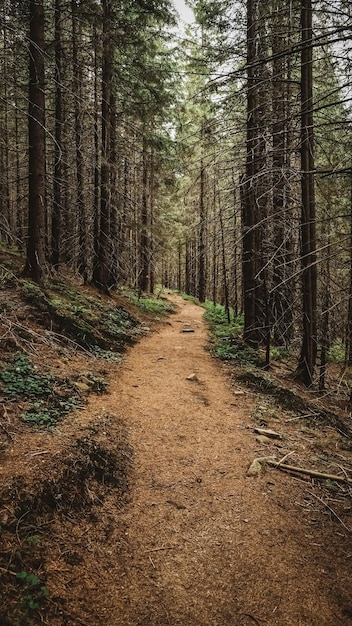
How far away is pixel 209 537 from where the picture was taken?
3.86 metres

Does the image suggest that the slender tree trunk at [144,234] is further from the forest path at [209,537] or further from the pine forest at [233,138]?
the forest path at [209,537]

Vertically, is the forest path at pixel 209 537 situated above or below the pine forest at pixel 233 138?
below

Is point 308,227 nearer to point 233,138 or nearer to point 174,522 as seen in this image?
point 174,522

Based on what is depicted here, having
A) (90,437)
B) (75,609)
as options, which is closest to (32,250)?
(90,437)

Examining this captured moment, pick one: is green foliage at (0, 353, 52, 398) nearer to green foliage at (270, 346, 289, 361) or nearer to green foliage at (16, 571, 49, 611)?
green foliage at (16, 571, 49, 611)

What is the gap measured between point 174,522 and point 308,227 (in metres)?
6.60

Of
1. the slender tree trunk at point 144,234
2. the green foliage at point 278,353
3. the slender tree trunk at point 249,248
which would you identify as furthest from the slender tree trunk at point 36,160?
the slender tree trunk at point 144,234

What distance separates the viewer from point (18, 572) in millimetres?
2916

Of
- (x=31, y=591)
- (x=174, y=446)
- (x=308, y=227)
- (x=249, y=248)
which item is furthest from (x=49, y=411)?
(x=249, y=248)

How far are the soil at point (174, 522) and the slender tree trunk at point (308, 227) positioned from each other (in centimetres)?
250

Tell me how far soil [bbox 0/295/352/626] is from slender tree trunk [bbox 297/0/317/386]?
250 cm

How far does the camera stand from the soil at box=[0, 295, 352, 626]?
307cm

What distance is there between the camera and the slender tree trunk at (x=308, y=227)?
25.0 feet

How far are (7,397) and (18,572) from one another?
2.65m
